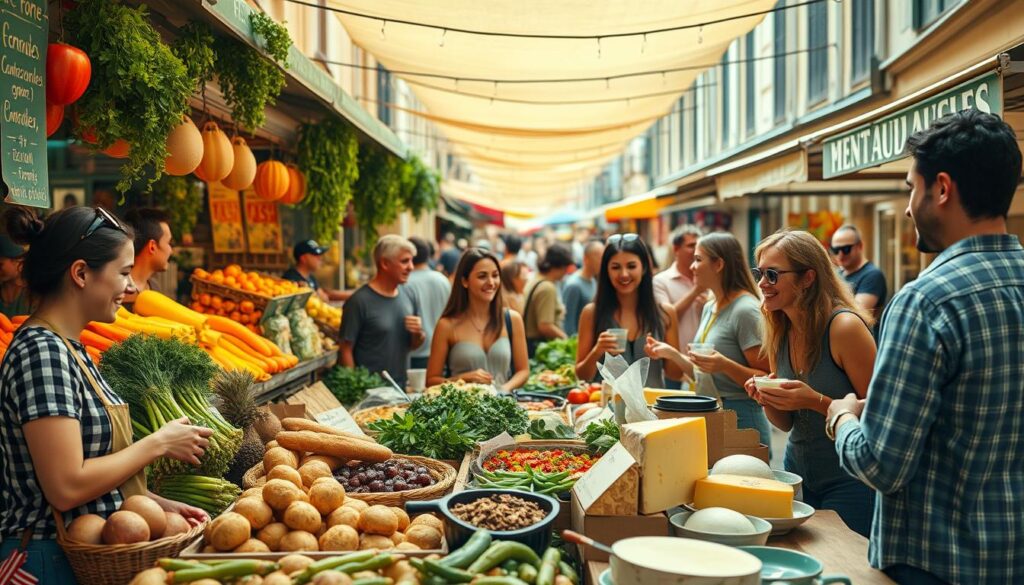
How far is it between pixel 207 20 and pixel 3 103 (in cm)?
154

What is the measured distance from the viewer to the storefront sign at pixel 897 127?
3.75 meters

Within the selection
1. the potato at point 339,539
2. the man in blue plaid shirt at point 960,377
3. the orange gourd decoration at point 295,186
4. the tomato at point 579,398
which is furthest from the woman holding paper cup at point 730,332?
the orange gourd decoration at point 295,186

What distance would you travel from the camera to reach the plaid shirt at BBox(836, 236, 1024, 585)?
2.22 metres

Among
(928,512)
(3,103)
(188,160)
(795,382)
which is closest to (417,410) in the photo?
(188,160)

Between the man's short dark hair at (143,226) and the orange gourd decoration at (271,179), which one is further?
the orange gourd decoration at (271,179)

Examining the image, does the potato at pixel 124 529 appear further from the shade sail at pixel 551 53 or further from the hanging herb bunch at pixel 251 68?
the shade sail at pixel 551 53

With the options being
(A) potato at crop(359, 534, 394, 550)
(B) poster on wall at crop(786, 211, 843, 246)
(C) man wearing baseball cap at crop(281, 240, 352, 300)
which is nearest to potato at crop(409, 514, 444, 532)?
(A) potato at crop(359, 534, 394, 550)

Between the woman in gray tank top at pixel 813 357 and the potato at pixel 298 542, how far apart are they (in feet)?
6.02

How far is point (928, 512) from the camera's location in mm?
2332

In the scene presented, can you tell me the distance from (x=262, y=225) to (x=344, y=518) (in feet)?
20.7

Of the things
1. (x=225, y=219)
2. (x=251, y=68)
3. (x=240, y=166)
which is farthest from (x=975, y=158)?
(x=225, y=219)

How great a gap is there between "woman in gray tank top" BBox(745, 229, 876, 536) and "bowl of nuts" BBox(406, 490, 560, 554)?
3.75 feet

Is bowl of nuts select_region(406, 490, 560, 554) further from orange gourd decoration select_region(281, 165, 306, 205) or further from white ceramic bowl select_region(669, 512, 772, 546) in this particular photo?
orange gourd decoration select_region(281, 165, 306, 205)

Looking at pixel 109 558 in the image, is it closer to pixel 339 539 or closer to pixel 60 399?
pixel 60 399
